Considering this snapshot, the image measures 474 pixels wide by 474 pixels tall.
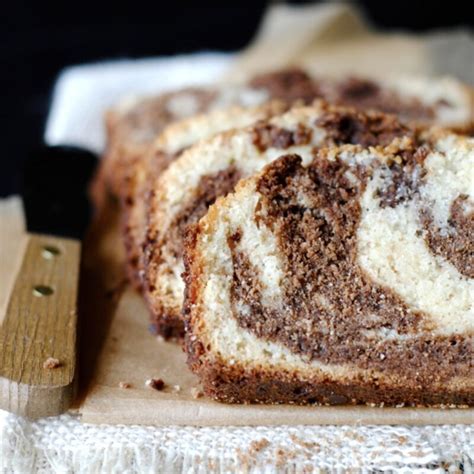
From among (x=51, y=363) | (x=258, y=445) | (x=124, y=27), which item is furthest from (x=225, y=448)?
(x=124, y=27)

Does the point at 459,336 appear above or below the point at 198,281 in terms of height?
below

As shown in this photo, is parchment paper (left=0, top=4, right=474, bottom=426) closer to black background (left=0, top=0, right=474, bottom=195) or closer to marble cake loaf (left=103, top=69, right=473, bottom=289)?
marble cake loaf (left=103, top=69, right=473, bottom=289)

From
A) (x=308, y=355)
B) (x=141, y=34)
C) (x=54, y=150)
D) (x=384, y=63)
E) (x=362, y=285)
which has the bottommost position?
(x=141, y=34)

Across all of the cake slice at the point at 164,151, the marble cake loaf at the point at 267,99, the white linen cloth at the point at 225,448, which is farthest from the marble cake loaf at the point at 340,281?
the marble cake loaf at the point at 267,99

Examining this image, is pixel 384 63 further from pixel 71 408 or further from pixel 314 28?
pixel 71 408

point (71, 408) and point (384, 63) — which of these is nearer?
point (71, 408)

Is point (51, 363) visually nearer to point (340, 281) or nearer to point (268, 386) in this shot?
point (268, 386)

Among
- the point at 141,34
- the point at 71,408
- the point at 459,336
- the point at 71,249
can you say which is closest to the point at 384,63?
the point at 141,34

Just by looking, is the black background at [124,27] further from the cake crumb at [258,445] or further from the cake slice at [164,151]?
the cake crumb at [258,445]

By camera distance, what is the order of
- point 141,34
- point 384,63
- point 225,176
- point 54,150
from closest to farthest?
point 225,176
point 54,150
point 384,63
point 141,34
